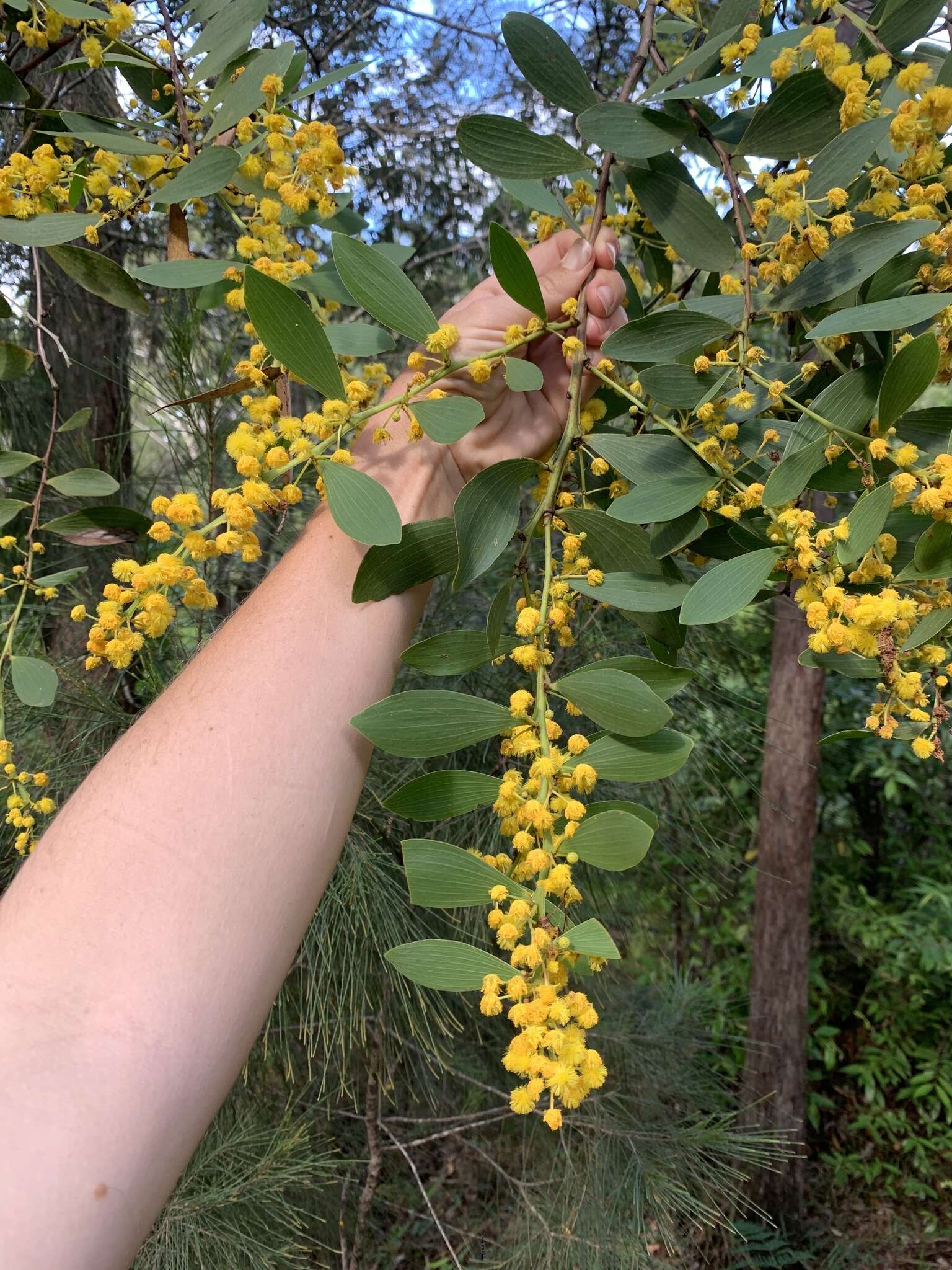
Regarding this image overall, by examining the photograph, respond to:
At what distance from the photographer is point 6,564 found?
1.37 metres

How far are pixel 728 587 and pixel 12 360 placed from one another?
20.9 inches

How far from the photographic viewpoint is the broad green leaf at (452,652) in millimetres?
438

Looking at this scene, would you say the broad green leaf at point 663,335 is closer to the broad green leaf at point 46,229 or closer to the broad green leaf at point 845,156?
the broad green leaf at point 845,156

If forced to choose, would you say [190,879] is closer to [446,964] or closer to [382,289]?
[446,964]

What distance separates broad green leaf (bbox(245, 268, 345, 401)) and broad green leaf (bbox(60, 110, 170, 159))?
0.63 ft

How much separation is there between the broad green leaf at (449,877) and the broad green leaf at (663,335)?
10.1 inches

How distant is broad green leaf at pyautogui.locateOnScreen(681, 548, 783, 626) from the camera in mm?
377

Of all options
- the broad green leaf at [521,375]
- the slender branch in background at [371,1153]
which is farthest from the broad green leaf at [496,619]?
the slender branch in background at [371,1153]

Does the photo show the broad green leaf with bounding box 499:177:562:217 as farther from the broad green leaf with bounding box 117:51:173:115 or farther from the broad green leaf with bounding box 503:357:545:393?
the broad green leaf with bounding box 117:51:173:115

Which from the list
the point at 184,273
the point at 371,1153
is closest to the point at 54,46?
the point at 184,273

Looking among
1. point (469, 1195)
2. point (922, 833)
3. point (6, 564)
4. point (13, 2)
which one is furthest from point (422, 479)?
point (922, 833)

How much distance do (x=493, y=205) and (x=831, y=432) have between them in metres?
1.32

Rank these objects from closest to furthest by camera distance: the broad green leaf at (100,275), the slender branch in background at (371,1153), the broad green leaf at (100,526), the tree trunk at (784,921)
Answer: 1. the broad green leaf at (100,275)
2. the broad green leaf at (100,526)
3. the slender branch in background at (371,1153)
4. the tree trunk at (784,921)

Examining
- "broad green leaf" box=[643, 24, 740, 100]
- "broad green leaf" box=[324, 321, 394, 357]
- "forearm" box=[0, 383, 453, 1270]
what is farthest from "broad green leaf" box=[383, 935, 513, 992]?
"broad green leaf" box=[643, 24, 740, 100]
